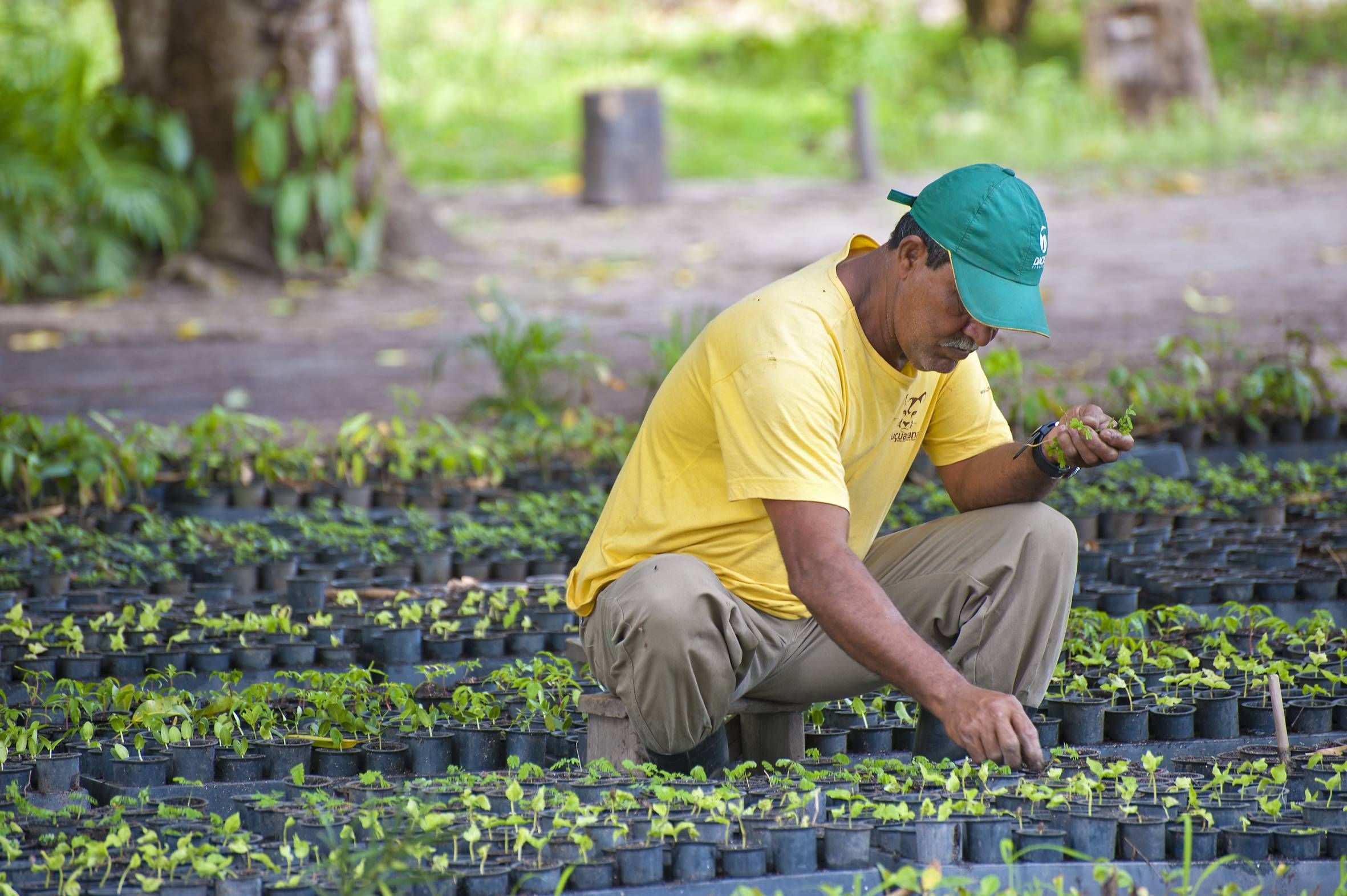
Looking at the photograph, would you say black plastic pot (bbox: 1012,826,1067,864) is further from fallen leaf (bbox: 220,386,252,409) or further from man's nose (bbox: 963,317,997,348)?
fallen leaf (bbox: 220,386,252,409)

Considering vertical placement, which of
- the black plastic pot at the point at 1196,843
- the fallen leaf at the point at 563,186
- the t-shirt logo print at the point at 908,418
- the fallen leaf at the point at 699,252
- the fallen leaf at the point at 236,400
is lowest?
the black plastic pot at the point at 1196,843

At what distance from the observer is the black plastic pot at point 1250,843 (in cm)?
242

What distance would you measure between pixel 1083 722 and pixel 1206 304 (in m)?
5.81

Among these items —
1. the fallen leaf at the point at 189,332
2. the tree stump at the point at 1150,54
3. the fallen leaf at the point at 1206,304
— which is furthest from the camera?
the tree stump at the point at 1150,54

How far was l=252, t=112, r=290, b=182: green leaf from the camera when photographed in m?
Result: 9.47

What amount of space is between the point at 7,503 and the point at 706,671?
3229 mm

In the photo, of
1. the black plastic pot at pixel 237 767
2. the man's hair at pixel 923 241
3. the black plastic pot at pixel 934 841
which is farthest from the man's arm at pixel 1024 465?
the black plastic pot at pixel 237 767

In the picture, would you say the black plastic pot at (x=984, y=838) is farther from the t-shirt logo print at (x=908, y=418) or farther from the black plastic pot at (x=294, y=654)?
the black plastic pot at (x=294, y=654)

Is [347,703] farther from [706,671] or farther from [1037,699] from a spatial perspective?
[1037,699]

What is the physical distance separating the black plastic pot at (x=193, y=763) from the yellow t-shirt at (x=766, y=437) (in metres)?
0.75

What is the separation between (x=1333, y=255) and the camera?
952 centimetres

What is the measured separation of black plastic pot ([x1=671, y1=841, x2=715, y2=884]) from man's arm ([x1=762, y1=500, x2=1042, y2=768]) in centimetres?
45

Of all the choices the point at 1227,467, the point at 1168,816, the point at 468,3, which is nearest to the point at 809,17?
the point at 468,3

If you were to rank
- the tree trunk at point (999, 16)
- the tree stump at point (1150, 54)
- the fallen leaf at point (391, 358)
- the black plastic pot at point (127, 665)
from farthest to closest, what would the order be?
1. the tree trunk at point (999, 16)
2. the tree stump at point (1150, 54)
3. the fallen leaf at point (391, 358)
4. the black plastic pot at point (127, 665)
